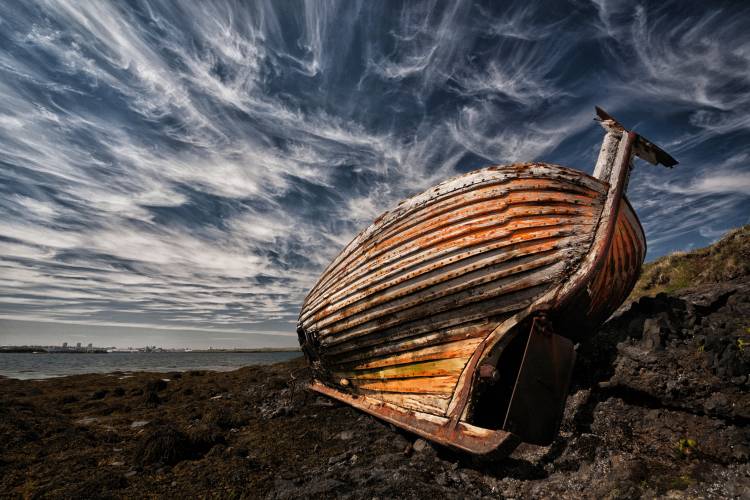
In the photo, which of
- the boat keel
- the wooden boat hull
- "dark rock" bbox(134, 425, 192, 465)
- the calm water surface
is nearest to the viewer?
the boat keel

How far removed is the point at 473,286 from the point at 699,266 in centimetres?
1332

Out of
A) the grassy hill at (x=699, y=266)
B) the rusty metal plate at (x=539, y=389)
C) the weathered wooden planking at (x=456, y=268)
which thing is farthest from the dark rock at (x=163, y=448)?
the grassy hill at (x=699, y=266)

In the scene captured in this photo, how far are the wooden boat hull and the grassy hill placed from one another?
6130mm

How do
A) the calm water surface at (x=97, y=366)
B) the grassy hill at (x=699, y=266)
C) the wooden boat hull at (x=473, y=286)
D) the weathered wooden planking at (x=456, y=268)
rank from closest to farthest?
the wooden boat hull at (x=473, y=286) → the weathered wooden planking at (x=456, y=268) → the grassy hill at (x=699, y=266) → the calm water surface at (x=97, y=366)

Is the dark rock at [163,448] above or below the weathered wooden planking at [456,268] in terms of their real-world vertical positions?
below

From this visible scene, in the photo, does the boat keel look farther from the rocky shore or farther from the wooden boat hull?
the rocky shore

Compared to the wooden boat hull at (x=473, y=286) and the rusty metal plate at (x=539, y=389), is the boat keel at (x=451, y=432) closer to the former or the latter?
the wooden boat hull at (x=473, y=286)

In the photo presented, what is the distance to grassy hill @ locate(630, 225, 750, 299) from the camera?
925 cm

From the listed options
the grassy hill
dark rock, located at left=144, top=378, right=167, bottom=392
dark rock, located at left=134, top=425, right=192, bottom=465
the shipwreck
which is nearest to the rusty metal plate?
the shipwreck

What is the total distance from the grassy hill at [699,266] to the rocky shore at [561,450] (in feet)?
14.0

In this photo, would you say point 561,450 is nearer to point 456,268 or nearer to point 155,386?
point 456,268

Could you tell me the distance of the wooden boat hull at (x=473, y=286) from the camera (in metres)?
4.26

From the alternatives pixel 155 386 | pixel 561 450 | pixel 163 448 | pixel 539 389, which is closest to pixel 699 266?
pixel 561 450

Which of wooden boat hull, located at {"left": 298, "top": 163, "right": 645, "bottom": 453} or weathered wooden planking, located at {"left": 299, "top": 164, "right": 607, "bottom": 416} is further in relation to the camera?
weathered wooden planking, located at {"left": 299, "top": 164, "right": 607, "bottom": 416}
